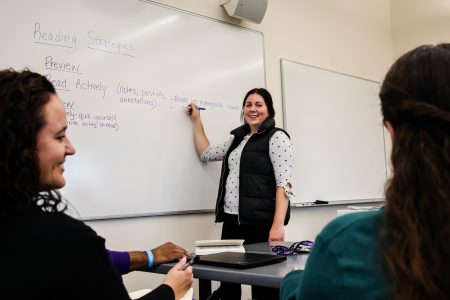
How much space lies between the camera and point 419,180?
0.64 metres

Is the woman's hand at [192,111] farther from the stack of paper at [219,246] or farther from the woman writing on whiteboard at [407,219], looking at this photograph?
the woman writing on whiteboard at [407,219]

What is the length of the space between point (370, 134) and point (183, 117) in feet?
7.04

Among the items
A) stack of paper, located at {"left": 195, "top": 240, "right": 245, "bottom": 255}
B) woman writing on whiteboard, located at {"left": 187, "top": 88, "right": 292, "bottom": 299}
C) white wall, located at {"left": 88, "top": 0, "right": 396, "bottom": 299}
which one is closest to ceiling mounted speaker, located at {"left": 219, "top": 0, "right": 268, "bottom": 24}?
white wall, located at {"left": 88, "top": 0, "right": 396, "bottom": 299}

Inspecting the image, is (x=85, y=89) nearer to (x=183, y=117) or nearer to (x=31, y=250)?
(x=183, y=117)

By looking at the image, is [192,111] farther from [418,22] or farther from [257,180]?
[418,22]

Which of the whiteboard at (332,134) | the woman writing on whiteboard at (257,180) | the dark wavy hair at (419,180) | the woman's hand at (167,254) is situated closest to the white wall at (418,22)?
the whiteboard at (332,134)

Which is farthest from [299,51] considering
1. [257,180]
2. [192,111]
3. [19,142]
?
[19,142]

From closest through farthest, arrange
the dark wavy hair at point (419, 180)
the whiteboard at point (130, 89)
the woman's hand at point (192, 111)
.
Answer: the dark wavy hair at point (419, 180) < the whiteboard at point (130, 89) < the woman's hand at point (192, 111)

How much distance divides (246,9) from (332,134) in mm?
1328

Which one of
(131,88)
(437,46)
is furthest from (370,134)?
(437,46)

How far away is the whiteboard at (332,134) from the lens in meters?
3.42

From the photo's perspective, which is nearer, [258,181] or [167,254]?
[167,254]

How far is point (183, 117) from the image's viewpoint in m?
2.70

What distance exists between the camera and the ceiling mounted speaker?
2.94 metres
